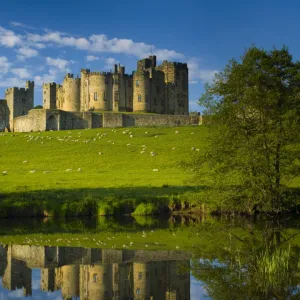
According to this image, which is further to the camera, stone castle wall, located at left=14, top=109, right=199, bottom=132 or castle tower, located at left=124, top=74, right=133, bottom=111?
castle tower, located at left=124, top=74, right=133, bottom=111

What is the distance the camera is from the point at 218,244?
20906 millimetres

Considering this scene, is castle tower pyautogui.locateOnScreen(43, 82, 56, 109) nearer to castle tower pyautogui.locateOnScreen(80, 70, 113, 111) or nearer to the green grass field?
castle tower pyautogui.locateOnScreen(80, 70, 113, 111)

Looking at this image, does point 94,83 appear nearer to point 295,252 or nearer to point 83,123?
point 83,123

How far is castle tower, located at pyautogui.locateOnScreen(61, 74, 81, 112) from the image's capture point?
99.9m

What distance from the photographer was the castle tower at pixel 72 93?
328 ft

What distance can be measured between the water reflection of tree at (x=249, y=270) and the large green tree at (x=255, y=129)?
225 inches

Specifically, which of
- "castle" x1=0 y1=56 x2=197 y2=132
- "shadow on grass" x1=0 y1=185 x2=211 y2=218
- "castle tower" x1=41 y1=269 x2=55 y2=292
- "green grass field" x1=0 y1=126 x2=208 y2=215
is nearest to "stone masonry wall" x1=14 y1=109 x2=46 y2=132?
"castle" x1=0 y1=56 x2=197 y2=132

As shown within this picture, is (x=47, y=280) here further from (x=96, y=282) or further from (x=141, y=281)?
(x=141, y=281)

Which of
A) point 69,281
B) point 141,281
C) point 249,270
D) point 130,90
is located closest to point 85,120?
point 130,90

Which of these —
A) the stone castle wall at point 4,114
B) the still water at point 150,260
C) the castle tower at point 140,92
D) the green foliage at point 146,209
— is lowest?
→ the still water at point 150,260

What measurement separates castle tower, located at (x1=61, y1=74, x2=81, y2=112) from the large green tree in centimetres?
7341

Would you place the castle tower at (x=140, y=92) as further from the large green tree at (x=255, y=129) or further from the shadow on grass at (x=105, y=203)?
the large green tree at (x=255, y=129)

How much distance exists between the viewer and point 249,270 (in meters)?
16.2

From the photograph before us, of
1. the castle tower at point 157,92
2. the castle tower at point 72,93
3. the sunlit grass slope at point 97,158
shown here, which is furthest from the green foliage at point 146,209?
the castle tower at point 72,93
